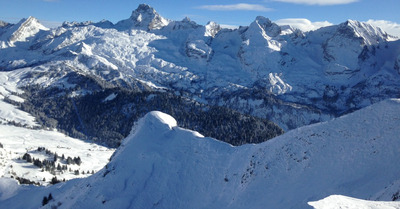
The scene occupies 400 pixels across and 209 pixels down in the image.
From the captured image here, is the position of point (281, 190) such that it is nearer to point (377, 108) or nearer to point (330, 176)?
point (330, 176)

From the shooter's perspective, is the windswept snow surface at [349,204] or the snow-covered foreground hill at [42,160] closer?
the windswept snow surface at [349,204]

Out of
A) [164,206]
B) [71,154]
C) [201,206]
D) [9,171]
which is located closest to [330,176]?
[201,206]

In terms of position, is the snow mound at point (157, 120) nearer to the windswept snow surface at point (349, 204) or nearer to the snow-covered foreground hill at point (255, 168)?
the snow-covered foreground hill at point (255, 168)

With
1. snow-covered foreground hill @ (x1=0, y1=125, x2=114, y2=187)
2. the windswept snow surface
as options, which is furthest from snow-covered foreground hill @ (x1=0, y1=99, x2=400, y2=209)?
snow-covered foreground hill @ (x1=0, y1=125, x2=114, y2=187)

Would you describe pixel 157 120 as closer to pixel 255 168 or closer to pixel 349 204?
pixel 255 168

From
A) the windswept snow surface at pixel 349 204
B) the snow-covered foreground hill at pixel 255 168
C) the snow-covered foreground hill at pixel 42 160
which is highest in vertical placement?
the windswept snow surface at pixel 349 204

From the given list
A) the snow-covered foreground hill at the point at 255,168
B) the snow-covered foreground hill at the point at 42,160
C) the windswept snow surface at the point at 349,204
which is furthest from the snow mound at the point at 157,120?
the snow-covered foreground hill at the point at 42,160

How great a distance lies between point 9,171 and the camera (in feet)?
470

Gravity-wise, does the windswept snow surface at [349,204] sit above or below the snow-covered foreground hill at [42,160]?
above

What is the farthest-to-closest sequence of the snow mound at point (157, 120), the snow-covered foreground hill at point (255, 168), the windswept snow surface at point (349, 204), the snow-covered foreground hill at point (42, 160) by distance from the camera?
the snow-covered foreground hill at point (42, 160) → the snow mound at point (157, 120) → the snow-covered foreground hill at point (255, 168) → the windswept snow surface at point (349, 204)

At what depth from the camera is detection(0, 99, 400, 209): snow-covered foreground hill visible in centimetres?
4597

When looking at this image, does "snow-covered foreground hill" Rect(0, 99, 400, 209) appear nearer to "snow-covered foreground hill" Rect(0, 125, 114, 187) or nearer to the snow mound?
the snow mound

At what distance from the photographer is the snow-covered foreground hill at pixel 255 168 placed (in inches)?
1810

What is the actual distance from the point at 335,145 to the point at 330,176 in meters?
7.24
